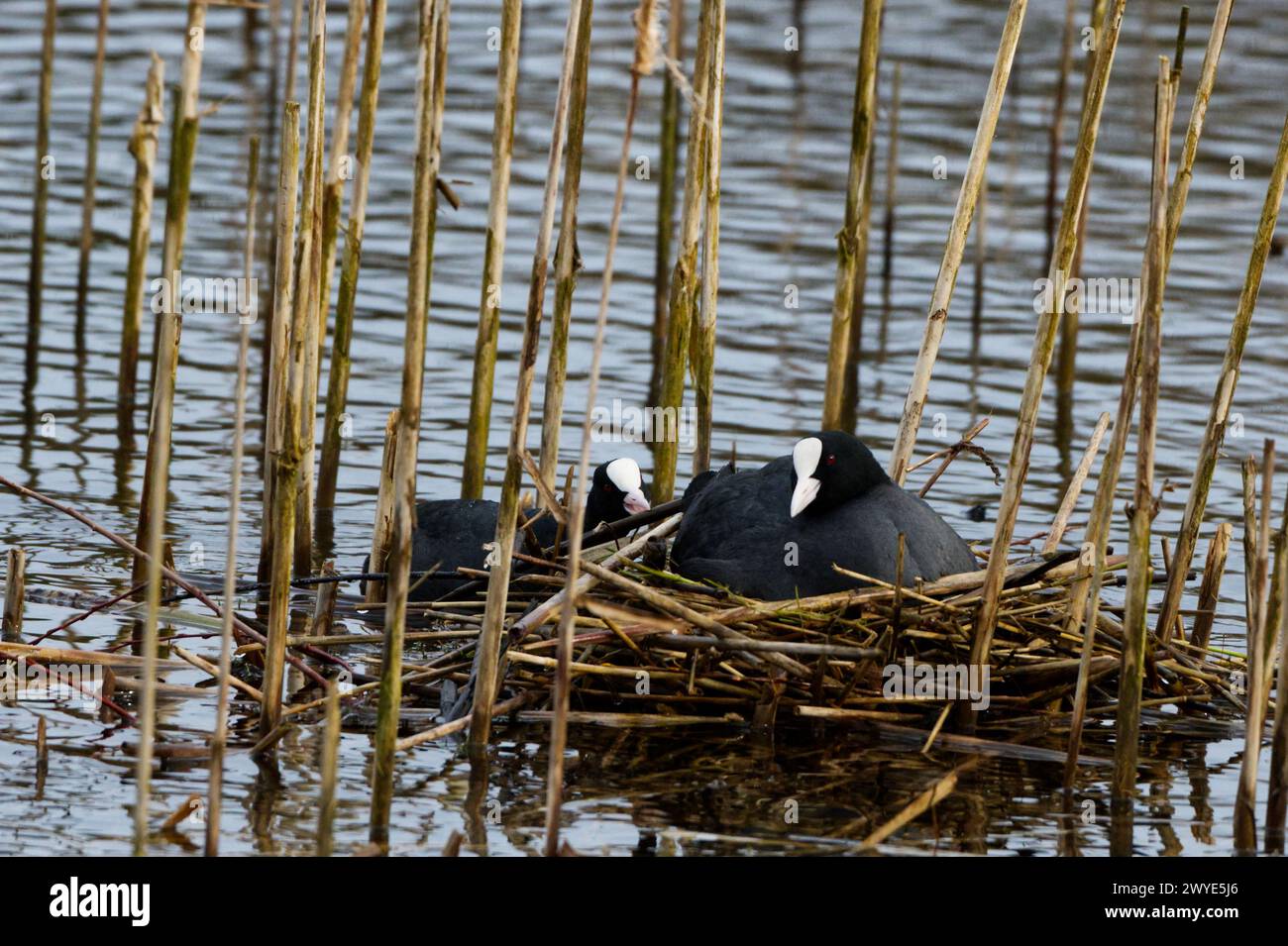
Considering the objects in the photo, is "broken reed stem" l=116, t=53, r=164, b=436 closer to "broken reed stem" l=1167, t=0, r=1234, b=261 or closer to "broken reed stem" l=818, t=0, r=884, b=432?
"broken reed stem" l=818, t=0, r=884, b=432

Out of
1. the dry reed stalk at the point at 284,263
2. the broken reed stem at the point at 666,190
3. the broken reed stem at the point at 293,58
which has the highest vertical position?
the broken reed stem at the point at 666,190

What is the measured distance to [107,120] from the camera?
1705 cm

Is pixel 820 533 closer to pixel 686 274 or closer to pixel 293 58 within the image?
pixel 686 274

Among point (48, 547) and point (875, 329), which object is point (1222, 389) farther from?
point (875, 329)

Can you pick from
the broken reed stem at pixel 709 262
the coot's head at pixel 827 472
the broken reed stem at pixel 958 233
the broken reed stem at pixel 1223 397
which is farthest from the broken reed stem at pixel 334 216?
the broken reed stem at pixel 1223 397

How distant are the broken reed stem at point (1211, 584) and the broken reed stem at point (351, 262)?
3.41 m

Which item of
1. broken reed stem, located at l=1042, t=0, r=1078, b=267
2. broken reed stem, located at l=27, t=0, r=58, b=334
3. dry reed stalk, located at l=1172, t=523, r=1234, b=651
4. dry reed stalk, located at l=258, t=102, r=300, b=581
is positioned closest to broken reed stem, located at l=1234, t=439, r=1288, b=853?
dry reed stalk, located at l=1172, t=523, r=1234, b=651

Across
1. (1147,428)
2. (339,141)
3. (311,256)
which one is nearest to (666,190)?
(339,141)

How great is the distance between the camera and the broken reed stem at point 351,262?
5977 mm

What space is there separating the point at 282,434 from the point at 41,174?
6305 mm

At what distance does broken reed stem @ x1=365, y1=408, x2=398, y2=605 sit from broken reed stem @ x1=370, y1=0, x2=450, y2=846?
2.03m

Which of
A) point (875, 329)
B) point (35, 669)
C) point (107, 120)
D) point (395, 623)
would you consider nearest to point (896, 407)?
point (875, 329)

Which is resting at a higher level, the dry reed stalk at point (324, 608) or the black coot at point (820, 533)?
the black coot at point (820, 533)

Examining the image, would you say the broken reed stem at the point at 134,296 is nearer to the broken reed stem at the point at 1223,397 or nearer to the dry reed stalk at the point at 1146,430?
the broken reed stem at the point at 1223,397
